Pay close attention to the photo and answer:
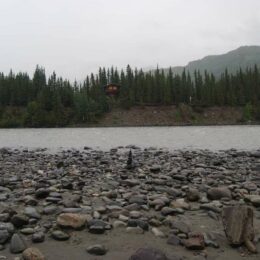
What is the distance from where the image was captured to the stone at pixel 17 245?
7989 millimetres

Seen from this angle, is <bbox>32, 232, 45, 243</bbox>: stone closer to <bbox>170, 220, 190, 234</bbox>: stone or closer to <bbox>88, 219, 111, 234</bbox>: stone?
<bbox>88, 219, 111, 234</bbox>: stone

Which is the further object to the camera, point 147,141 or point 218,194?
point 147,141

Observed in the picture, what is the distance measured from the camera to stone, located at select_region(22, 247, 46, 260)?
297 inches

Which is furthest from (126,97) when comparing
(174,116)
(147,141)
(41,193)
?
(41,193)

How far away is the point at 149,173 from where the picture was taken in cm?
1830

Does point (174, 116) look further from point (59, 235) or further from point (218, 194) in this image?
point (59, 235)

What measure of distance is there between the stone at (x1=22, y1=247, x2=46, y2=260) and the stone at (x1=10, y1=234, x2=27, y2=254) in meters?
0.30

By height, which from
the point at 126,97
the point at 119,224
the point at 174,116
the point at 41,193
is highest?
the point at 126,97

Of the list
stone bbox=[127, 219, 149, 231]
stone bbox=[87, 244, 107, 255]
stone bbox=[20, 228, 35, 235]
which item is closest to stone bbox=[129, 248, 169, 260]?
stone bbox=[87, 244, 107, 255]

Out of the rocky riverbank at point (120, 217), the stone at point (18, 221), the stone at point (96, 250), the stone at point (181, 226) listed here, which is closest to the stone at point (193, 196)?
the rocky riverbank at point (120, 217)

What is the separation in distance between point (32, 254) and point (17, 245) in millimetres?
651

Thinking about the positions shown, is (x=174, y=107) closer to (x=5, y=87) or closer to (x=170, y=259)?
(x=5, y=87)

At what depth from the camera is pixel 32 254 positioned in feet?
25.0

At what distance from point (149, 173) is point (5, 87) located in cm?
18797
